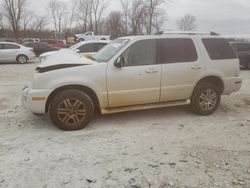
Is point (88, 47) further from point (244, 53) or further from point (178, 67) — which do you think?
point (244, 53)

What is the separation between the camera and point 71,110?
409cm

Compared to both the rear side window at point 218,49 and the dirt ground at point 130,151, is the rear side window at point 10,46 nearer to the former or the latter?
→ the dirt ground at point 130,151

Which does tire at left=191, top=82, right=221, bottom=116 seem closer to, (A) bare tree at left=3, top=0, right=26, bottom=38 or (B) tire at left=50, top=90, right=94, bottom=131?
(B) tire at left=50, top=90, right=94, bottom=131

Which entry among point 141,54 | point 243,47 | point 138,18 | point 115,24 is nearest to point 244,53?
point 243,47

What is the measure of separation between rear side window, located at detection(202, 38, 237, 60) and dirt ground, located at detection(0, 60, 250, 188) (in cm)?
129

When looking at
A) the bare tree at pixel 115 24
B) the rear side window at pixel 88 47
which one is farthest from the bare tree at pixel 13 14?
the rear side window at pixel 88 47

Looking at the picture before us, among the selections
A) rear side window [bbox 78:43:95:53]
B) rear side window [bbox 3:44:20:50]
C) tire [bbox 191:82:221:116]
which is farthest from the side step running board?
rear side window [bbox 3:44:20:50]

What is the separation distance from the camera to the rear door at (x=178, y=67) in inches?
180

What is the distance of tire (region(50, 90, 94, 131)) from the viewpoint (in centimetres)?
400

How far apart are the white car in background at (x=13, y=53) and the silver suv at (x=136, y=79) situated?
1144cm

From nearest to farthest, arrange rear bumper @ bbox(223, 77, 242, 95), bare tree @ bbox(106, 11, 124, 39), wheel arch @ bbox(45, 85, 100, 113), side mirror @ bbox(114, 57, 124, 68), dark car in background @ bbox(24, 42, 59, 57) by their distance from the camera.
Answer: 1. wheel arch @ bbox(45, 85, 100, 113)
2. side mirror @ bbox(114, 57, 124, 68)
3. rear bumper @ bbox(223, 77, 242, 95)
4. dark car in background @ bbox(24, 42, 59, 57)
5. bare tree @ bbox(106, 11, 124, 39)

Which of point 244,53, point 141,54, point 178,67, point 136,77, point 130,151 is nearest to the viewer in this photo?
point 130,151

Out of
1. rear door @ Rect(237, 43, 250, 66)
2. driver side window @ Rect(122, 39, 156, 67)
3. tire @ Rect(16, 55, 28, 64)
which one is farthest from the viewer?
tire @ Rect(16, 55, 28, 64)

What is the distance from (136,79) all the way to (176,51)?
109cm
